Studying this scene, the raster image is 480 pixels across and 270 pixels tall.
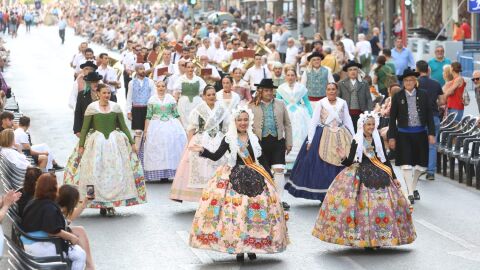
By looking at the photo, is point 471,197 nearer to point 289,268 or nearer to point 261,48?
point 289,268

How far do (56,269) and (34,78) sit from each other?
4022cm

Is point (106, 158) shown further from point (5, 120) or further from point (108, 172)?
point (5, 120)

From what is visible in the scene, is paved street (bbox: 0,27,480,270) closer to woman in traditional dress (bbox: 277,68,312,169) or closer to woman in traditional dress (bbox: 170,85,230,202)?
woman in traditional dress (bbox: 170,85,230,202)

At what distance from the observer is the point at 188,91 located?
23562 mm

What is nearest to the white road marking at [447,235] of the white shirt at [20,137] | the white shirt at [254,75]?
the white shirt at [20,137]

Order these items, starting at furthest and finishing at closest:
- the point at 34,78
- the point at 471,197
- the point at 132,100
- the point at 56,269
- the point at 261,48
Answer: the point at 34,78 < the point at 261,48 < the point at 132,100 < the point at 471,197 < the point at 56,269

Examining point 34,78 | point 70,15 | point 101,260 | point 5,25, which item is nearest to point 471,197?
point 101,260

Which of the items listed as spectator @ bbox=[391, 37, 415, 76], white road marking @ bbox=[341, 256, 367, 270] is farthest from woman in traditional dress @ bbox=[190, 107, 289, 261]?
spectator @ bbox=[391, 37, 415, 76]

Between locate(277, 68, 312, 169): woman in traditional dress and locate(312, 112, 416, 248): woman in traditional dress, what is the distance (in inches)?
246

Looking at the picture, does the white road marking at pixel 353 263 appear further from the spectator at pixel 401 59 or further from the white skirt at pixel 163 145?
the spectator at pixel 401 59

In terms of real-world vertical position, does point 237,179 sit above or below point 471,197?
above

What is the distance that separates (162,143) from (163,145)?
0.03 meters

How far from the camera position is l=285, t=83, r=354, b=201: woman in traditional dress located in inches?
738

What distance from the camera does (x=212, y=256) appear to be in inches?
606
